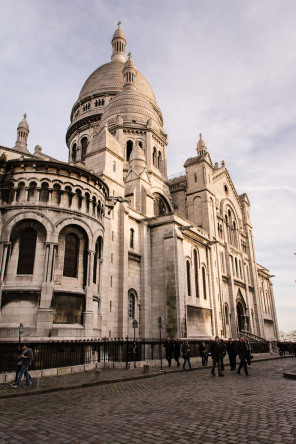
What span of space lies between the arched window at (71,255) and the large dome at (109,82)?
38322mm

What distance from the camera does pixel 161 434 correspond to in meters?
6.04

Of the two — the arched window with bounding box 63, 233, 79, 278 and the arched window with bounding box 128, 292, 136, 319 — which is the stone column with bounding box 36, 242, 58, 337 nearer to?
the arched window with bounding box 63, 233, 79, 278

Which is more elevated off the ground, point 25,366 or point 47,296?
point 47,296

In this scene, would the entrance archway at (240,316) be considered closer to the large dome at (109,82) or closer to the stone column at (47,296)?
the stone column at (47,296)

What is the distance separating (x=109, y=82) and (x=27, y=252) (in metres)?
43.8

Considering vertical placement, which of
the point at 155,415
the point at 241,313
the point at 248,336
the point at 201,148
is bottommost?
the point at 155,415

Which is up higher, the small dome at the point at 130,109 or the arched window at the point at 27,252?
the small dome at the point at 130,109

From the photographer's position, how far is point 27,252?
19.1 m

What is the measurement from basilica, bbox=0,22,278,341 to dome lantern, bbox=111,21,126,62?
16361mm

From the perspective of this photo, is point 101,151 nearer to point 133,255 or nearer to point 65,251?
point 133,255

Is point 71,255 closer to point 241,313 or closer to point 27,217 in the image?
point 27,217

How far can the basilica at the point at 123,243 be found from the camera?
61.3 ft

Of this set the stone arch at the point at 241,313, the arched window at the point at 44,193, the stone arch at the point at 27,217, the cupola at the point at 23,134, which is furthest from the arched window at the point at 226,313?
the cupola at the point at 23,134

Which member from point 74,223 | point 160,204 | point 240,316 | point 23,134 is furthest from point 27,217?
point 23,134
